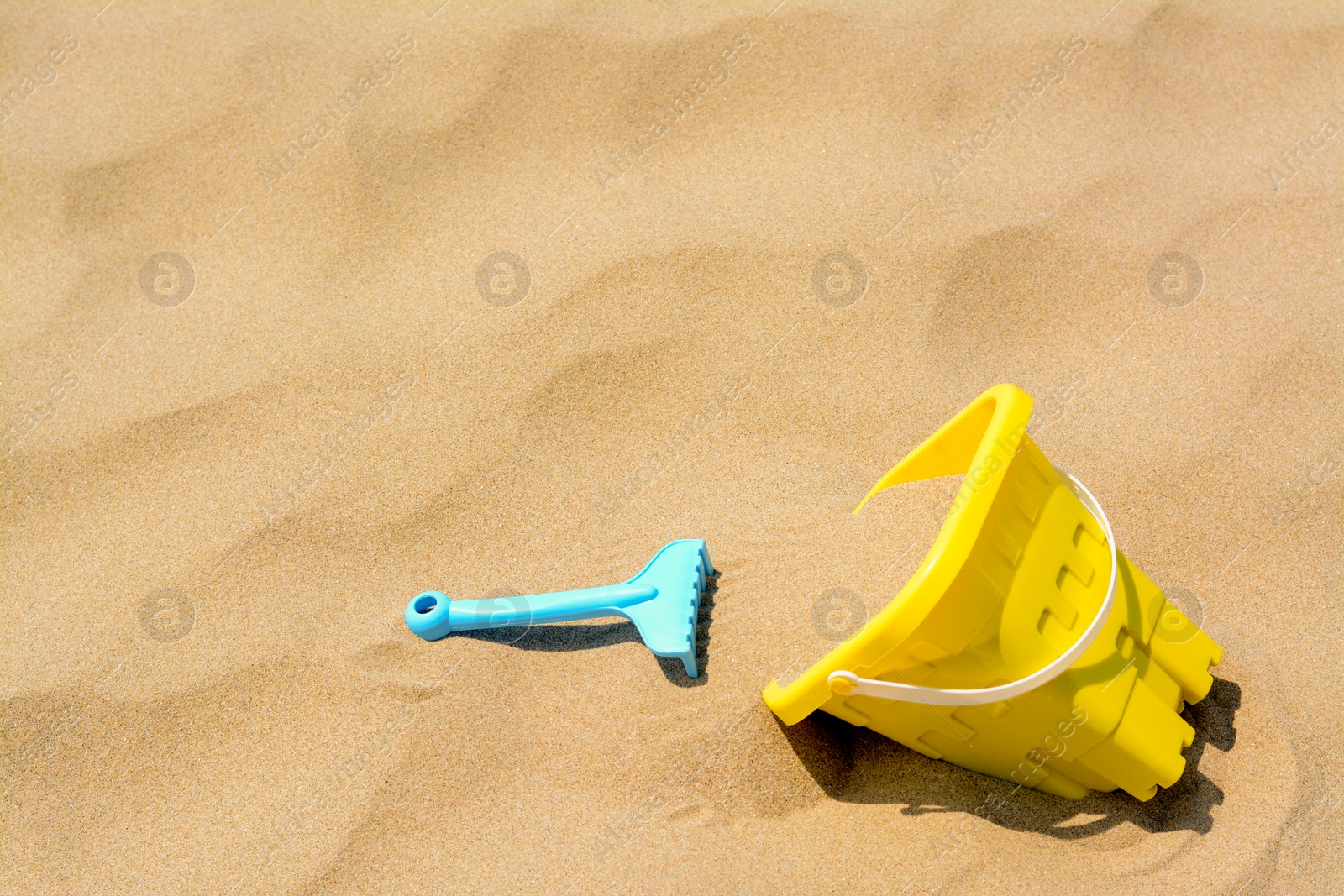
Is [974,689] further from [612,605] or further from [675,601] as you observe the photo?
[612,605]

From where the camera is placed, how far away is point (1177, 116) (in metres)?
2.22

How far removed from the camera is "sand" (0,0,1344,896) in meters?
1.42

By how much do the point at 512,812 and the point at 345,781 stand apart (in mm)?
299

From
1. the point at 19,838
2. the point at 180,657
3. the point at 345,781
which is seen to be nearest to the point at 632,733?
the point at 345,781

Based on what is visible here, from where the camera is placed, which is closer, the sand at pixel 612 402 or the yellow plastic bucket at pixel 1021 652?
the yellow plastic bucket at pixel 1021 652

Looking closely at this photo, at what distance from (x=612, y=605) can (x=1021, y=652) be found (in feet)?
2.19

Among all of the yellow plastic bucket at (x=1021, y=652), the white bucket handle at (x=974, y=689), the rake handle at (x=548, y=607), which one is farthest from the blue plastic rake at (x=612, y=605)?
the white bucket handle at (x=974, y=689)

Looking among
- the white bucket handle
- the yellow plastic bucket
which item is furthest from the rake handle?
the white bucket handle

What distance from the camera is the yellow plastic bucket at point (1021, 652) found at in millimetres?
1161

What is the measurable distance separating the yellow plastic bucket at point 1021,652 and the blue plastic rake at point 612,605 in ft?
0.75

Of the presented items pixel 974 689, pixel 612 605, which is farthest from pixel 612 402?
pixel 974 689

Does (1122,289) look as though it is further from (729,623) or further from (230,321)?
(230,321)

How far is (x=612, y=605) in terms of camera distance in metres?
1.54

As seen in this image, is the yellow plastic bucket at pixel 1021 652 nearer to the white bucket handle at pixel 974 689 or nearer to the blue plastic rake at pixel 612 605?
the white bucket handle at pixel 974 689
